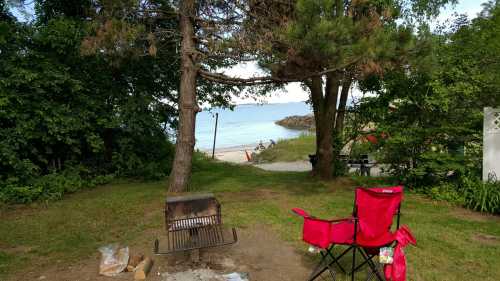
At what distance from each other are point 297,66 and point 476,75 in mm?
3286

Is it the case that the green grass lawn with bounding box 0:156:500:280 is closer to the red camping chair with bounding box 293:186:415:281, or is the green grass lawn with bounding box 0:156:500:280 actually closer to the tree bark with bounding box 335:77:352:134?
the red camping chair with bounding box 293:186:415:281

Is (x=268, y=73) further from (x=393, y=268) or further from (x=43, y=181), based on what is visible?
(x=43, y=181)

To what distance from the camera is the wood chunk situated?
369cm

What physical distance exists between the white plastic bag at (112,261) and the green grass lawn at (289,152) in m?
12.6

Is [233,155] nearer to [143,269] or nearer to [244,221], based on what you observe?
[244,221]

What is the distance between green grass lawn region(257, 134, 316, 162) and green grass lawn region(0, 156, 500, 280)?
788 centimetres

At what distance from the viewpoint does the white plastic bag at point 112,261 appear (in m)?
3.79

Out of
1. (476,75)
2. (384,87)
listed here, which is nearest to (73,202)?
(384,87)

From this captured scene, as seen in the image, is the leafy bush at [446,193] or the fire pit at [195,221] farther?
the leafy bush at [446,193]

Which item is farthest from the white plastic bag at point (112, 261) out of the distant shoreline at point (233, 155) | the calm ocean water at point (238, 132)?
the distant shoreline at point (233, 155)

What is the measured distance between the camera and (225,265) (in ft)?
13.1

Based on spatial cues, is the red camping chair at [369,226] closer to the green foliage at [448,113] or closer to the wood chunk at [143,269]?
the wood chunk at [143,269]

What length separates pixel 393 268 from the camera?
9.93 ft

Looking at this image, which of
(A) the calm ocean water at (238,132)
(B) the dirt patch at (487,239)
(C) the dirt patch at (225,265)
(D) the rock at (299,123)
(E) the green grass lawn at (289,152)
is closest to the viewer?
(C) the dirt patch at (225,265)
